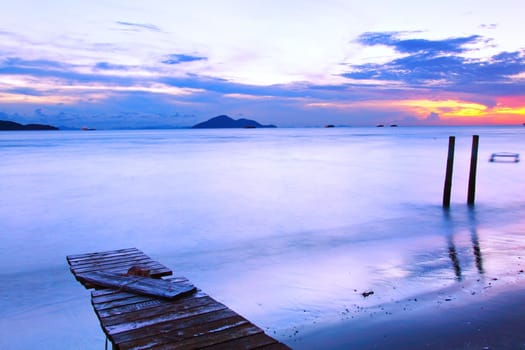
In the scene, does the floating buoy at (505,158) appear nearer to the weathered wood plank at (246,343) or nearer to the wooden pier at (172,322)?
the wooden pier at (172,322)

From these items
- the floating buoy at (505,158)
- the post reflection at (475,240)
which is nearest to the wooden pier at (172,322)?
the post reflection at (475,240)

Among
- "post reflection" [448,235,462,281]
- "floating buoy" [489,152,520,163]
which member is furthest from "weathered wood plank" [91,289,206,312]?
"floating buoy" [489,152,520,163]

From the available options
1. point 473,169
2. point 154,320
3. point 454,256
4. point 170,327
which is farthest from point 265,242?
point 473,169

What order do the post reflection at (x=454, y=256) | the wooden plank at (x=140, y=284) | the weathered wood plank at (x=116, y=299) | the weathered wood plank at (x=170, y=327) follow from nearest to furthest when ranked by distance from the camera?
the weathered wood plank at (x=170, y=327) < the weathered wood plank at (x=116, y=299) < the wooden plank at (x=140, y=284) < the post reflection at (x=454, y=256)

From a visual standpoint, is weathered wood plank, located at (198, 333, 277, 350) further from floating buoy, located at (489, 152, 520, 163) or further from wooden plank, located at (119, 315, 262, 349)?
floating buoy, located at (489, 152, 520, 163)

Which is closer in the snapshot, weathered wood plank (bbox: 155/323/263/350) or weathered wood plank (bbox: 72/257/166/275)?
weathered wood plank (bbox: 155/323/263/350)

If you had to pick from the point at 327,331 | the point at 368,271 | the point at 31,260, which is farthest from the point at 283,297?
the point at 31,260

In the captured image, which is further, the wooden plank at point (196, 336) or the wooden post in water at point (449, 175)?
the wooden post in water at point (449, 175)

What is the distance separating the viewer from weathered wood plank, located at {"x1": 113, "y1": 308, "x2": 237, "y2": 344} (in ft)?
12.2

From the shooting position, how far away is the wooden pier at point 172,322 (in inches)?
142

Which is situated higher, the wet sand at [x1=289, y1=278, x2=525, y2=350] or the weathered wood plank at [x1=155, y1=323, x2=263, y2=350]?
the weathered wood plank at [x1=155, y1=323, x2=263, y2=350]

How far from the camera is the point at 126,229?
14008 mm

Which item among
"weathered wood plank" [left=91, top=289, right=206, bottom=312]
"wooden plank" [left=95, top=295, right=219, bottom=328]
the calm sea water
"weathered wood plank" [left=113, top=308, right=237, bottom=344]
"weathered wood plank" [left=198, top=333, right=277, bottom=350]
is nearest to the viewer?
"weathered wood plank" [left=198, top=333, right=277, bottom=350]

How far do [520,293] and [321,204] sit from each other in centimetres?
1127
